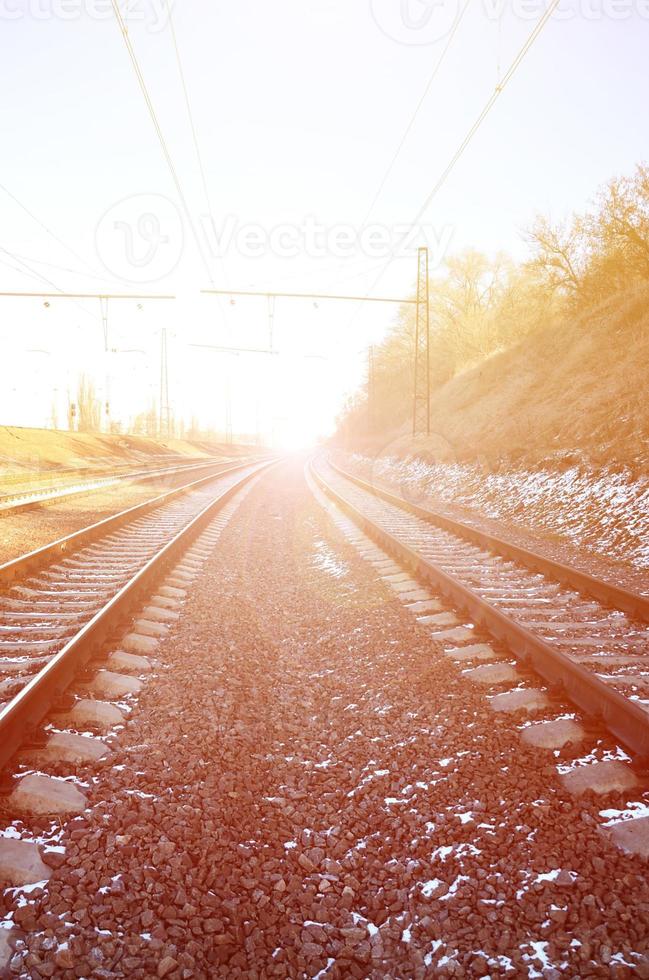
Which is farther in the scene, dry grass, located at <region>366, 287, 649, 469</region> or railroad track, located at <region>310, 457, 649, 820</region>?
dry grass, located at <region>366, 287, 649, 469</region>

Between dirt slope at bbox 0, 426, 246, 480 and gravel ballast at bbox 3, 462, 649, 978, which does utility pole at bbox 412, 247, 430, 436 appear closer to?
dirt slope at bbox 0, 426, 246, 480

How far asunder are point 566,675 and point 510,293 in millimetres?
35288

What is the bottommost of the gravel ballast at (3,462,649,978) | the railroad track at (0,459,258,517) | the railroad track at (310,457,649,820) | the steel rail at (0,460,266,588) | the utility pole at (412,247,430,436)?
the gravel ballast at (3,462,649,978)

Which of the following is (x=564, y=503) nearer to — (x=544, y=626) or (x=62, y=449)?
(x=544, y=626)

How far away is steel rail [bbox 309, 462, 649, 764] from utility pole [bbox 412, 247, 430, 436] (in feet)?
60.3

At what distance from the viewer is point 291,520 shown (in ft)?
44.4

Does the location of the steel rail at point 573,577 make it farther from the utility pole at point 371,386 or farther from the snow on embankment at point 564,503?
the utility pole at point 371,386

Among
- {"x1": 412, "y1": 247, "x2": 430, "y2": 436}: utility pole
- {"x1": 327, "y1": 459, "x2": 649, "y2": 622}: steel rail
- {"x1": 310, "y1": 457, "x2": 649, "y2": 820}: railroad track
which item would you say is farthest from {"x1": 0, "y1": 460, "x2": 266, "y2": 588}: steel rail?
{"x1": 412, "y1": 247, "x2": 430, "y2": 436}: utility pole

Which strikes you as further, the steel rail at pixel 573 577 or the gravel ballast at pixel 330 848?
the steel rail at pixel 573 577

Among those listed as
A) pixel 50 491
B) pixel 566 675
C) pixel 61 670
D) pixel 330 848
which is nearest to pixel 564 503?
pixel 566 675

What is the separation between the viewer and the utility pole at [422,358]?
24.2 m

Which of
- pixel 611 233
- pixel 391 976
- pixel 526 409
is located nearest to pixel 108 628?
pixel 391 976

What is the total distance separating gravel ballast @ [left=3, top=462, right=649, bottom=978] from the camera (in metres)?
2.01

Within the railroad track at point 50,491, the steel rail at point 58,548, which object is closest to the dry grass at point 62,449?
the railroad track at point 50,491
